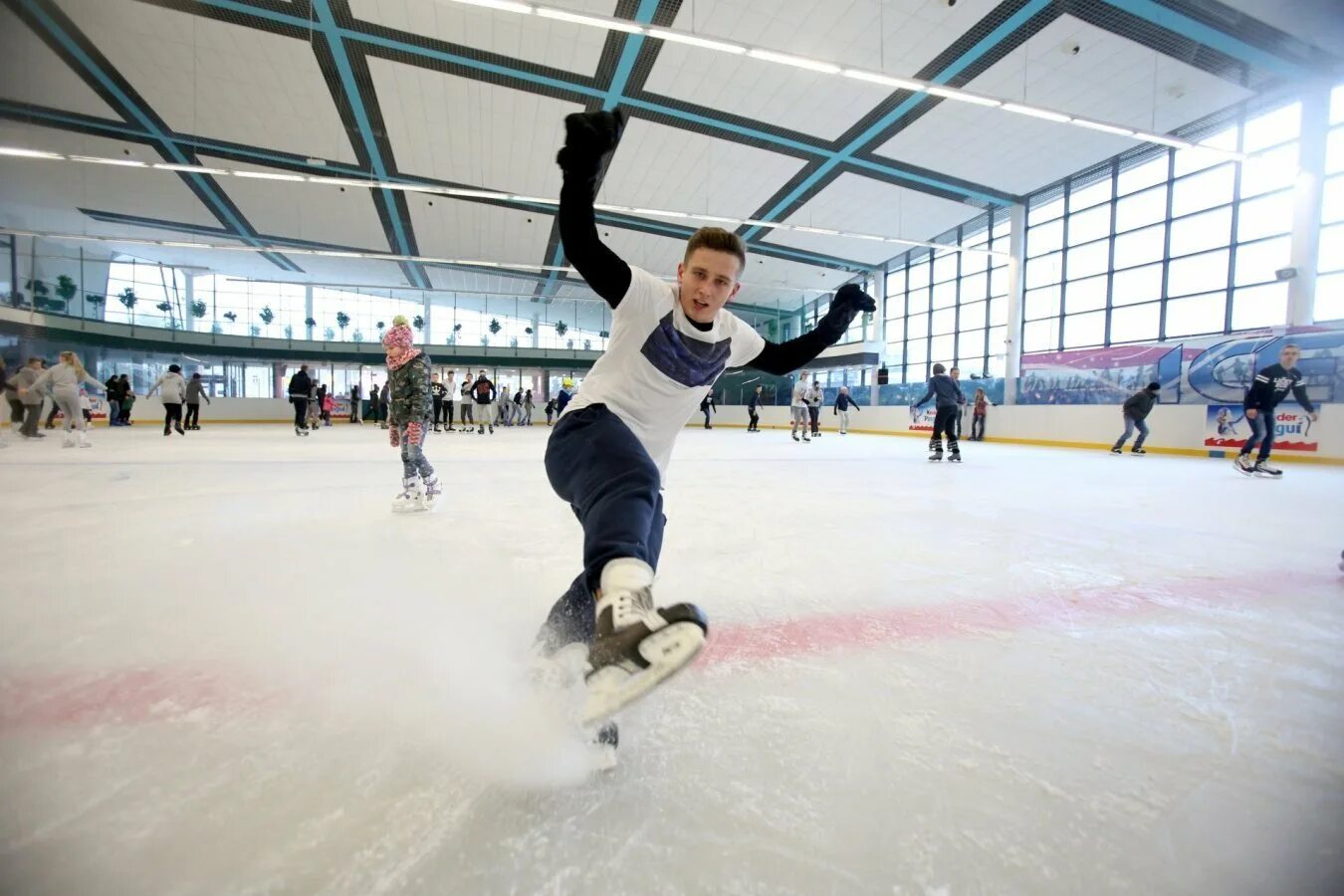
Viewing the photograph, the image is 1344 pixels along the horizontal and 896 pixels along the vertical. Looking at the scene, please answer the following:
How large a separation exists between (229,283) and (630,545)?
Result: 3021 centimetres

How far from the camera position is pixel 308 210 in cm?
1634

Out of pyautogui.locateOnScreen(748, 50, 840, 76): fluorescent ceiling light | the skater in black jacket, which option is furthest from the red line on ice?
pyautogui.locateOnScreen(748, 50, 840, 76): fluorescent ceiling light

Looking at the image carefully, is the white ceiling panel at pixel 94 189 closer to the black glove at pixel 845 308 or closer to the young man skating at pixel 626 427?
the young man skating at pixel 626 427

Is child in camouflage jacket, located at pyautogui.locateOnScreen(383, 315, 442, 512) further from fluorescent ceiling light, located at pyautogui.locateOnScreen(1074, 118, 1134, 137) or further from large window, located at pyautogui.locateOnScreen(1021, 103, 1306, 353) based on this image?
large window, located at pyautogui.locateOnScreen(1021, 103, 1306, 353)

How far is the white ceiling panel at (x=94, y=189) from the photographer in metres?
9.42

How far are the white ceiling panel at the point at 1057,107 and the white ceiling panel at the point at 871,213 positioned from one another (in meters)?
1.30

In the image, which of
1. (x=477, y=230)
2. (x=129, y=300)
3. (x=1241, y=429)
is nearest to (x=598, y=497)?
(x=1241, y=429)

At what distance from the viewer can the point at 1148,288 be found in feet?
37.3

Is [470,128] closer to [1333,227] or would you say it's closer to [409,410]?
[409,410]

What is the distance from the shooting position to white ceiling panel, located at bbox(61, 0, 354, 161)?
877 centimetres

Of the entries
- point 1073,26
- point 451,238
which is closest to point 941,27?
point 1073,26

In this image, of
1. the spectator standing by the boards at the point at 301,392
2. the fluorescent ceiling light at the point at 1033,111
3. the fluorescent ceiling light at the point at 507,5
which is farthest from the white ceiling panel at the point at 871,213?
the spectator standing by the boards at the point at 301,392

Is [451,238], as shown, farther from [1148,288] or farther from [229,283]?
[1148,288]

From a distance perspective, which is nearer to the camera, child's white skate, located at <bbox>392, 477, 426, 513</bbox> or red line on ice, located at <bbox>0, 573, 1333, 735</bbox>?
red line on ice, located at <bbox>0, 573, 1333, 735</bbox>
